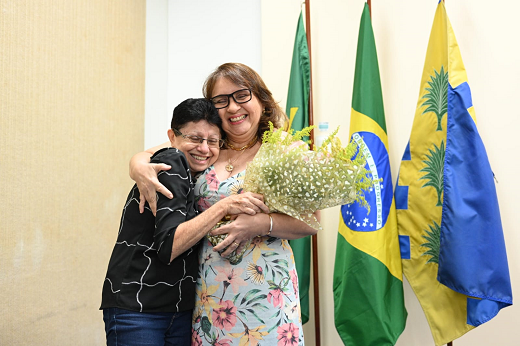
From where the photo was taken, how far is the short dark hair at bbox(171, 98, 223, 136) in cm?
148

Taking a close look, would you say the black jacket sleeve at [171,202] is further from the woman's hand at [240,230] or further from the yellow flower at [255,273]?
the yellow flower at [255,273]

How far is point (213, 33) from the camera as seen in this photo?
10.1 feet

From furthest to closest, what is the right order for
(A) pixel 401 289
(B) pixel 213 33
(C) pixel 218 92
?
(B) pixel 213 33 < (A) pixel 401 289 < (C) pixel 218 92

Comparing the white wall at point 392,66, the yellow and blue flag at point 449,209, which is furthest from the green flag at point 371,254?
the white wall at point 392,66

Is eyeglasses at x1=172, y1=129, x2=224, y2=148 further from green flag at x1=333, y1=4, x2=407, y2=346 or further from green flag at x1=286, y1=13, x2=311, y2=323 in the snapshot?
green flag at x1=286, y1=13, x2=311, y2=323

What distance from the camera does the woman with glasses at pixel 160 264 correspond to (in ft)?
→ 4.17

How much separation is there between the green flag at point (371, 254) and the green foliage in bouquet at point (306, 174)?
851 millimetres

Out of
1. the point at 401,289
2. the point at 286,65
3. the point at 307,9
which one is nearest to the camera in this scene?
the point at 401,289

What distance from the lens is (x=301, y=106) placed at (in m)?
2.52

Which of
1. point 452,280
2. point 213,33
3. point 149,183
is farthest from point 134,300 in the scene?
point 213,33

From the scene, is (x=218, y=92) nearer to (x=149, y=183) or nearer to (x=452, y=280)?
(x=149, y=183)

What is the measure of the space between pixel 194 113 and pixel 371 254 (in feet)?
3.93

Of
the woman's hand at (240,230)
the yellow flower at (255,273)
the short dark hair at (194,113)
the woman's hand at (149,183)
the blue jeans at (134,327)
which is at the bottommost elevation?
the blue jeans at (134,327)

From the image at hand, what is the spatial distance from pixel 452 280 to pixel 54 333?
1.87m
